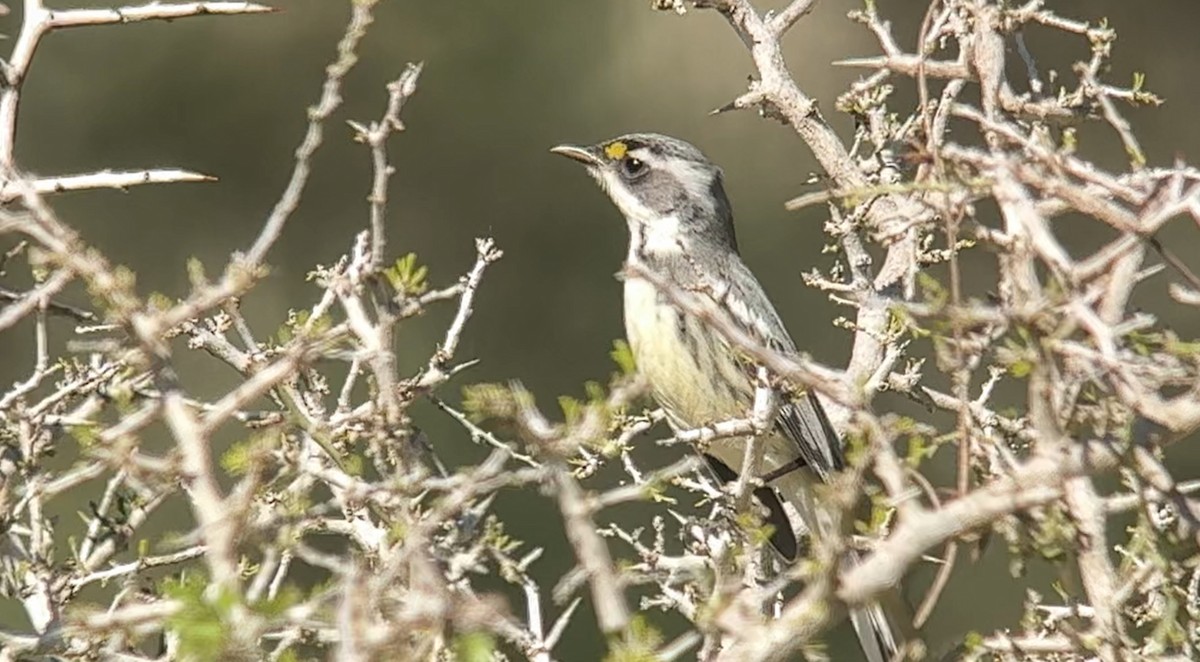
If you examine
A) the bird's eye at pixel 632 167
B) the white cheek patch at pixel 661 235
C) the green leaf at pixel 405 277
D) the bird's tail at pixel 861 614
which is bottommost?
the bird's tail at pixel 861 614

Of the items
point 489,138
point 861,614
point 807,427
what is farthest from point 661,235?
point 489,138

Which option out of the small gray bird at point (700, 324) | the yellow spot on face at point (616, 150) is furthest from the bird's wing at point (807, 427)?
the yellow spot on face at point (616, 150)

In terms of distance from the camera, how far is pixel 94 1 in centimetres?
831

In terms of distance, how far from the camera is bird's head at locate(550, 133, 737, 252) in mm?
4918

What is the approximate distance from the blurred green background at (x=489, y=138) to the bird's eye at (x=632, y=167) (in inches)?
117

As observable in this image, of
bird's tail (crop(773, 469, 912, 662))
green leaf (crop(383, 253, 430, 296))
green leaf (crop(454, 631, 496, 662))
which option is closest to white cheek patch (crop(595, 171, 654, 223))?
bird's tail (crop(773, 469, 912, 662))

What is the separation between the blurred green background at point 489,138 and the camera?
322 inches

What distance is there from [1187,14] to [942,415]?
2.81 m

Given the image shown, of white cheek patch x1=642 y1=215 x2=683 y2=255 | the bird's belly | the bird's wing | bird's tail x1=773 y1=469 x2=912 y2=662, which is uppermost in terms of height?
white cheek patch x1=642 y1=215 x2=683 y2=255

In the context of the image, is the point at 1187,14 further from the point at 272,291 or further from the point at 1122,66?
the point at 272,291

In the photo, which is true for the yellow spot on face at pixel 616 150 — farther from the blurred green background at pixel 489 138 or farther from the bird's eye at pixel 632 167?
the blurred green background at pixel 489 138

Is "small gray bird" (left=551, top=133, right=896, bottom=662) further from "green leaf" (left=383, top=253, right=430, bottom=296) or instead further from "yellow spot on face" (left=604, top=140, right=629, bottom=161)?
"green leaf" (left=383, top=253, right=430, bottom=296)

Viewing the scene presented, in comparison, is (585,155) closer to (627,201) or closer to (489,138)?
(627,201)

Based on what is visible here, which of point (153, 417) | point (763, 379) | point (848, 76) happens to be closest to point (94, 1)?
point (848, 76)
